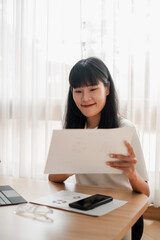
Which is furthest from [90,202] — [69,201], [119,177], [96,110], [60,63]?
[60,63]

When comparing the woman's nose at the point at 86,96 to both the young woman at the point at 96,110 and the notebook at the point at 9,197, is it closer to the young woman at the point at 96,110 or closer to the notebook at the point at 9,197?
the young woman at the point at 96,110

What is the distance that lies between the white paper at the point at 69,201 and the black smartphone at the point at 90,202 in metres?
0.01

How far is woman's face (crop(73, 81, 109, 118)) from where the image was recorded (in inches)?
56.2

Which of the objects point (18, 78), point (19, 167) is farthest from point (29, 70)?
point (19, 167)

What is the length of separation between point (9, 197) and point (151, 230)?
59.6 inches

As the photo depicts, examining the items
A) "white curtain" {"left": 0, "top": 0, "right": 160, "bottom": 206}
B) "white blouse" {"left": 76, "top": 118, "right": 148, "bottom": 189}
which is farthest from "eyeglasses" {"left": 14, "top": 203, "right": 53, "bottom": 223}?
"white curtain" {"left": 0, "top": 0, "right": 160, "bottom": 206}

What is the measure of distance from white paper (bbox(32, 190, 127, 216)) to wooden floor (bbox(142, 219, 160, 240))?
123cm

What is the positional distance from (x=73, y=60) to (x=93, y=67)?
1.33m

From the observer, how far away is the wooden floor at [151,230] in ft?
6.99

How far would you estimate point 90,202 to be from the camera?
0.99 m

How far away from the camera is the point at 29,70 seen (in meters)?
2.97

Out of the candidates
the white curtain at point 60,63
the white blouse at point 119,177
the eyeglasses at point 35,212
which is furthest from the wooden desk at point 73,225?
the white curtain at point 60,63

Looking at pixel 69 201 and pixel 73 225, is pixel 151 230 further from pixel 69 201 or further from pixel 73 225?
pixel 73 225

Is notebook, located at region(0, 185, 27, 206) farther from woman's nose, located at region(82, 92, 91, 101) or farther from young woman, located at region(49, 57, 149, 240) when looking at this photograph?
woman's nose, located at region(82, 92, 91, 101)
